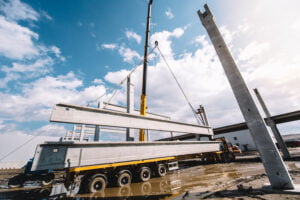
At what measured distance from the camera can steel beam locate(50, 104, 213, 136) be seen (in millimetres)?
4639

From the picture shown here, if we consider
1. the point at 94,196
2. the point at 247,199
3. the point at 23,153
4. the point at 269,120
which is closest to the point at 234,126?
the point at 269,120

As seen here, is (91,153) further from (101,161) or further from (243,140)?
(243,140)

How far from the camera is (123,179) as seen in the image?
21.7ft

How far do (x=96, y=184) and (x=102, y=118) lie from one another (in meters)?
3.18

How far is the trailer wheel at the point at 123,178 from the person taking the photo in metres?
6.37

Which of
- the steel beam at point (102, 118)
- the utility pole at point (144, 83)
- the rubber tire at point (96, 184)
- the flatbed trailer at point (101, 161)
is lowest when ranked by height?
the rubber tire at point (96, 184)

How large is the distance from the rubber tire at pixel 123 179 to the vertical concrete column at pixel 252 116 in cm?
591

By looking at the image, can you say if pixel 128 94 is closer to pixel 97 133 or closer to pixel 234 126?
pixel 97 133

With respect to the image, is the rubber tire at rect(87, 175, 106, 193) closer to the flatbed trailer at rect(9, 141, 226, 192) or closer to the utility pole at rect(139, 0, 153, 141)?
the flatbed trailer at rect(9, 141, 226, 192)

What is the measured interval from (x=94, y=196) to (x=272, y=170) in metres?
6.76

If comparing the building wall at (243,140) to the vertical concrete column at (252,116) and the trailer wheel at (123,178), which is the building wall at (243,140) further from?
the trailer wheel at (123,178)

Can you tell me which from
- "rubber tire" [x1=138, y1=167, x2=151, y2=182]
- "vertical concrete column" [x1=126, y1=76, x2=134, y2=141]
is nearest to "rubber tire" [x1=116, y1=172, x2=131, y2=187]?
"rubber tire" [x1=138, y1=167, x2=151, y2=182]

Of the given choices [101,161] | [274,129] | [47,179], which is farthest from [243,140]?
[47,179]

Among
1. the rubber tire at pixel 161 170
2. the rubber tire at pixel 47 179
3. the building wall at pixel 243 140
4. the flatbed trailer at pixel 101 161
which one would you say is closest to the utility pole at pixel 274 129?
the flatbed trailer at pixel 101 161
